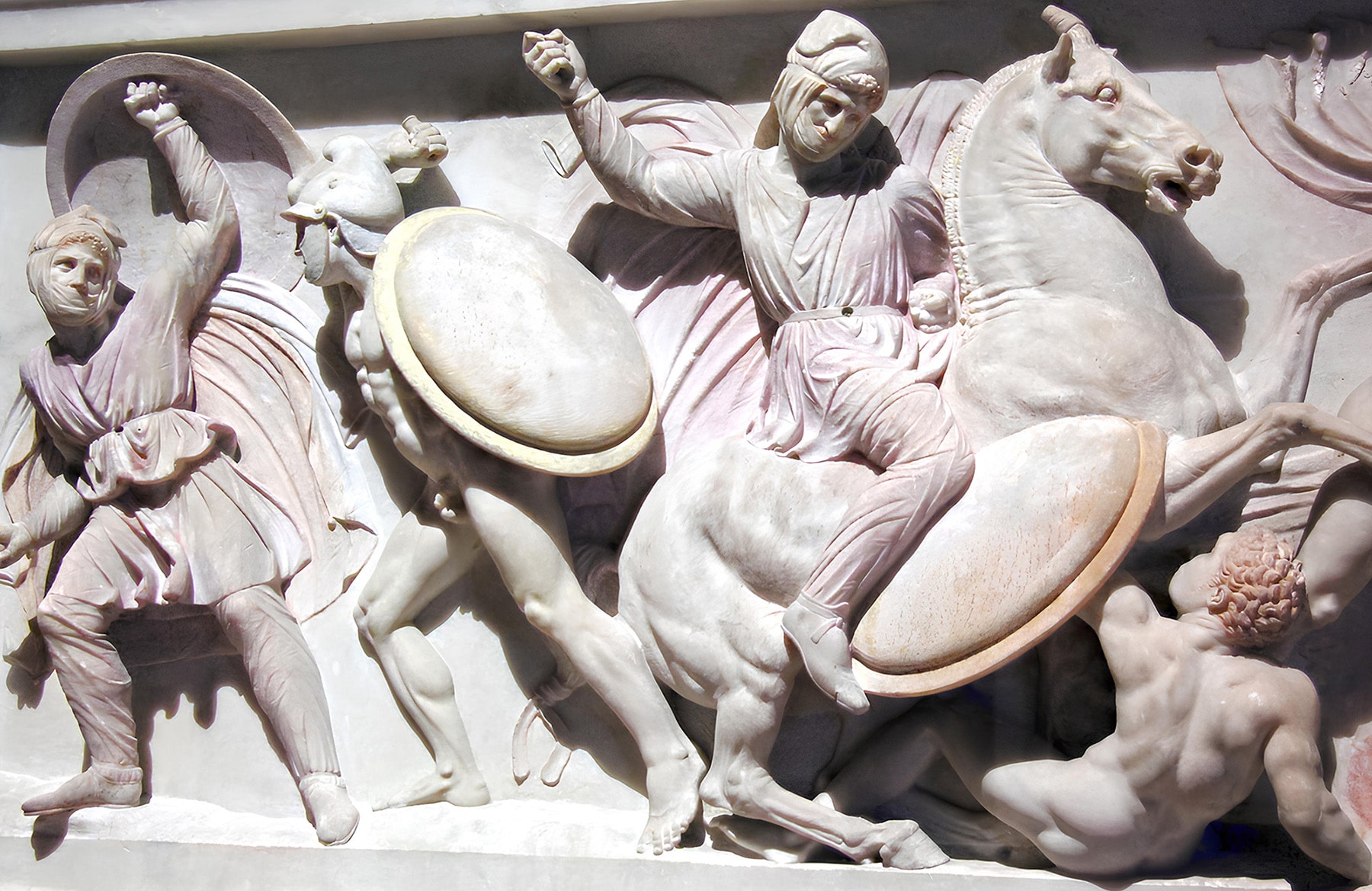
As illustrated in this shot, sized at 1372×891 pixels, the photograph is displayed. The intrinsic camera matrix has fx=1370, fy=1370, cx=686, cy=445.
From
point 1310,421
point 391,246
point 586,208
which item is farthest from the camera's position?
point 586,208

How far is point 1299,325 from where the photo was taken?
12.3 feet

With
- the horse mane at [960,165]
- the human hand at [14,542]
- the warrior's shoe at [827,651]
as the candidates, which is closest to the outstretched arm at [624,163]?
the horse mane at [960,165]

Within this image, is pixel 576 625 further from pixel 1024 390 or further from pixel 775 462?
pixel 1024 390

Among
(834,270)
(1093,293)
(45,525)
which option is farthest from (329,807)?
(1093,293)

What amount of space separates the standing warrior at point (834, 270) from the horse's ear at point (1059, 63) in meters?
0.44

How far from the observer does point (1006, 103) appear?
3.80 m

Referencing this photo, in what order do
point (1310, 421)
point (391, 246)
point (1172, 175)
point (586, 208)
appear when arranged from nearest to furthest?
point (1310, 421) < point (1172, 175) < point (391, 246) < point (586, 208)

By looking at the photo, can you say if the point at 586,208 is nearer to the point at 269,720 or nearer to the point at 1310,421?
the point at 269,720

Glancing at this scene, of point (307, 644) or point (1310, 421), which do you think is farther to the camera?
point (307, 644)

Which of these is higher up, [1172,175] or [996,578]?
[1172,175]

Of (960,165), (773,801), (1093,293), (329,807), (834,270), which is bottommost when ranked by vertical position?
(329,807)

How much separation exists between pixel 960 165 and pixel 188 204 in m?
2.39

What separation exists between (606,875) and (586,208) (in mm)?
1937

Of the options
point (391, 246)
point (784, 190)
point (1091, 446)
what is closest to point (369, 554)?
point (391, 246)
